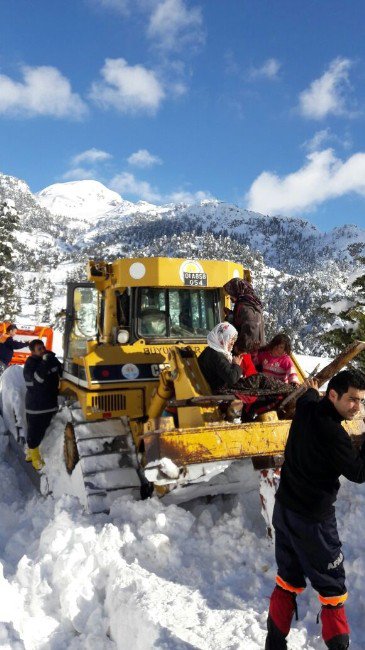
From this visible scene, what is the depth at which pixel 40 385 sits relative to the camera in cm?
693

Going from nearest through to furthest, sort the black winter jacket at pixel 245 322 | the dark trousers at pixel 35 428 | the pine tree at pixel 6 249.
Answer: the black winter jacket at pixel 245 322 → the dark trousers at pixel 35 428 → the pine tree at pixel 6 249

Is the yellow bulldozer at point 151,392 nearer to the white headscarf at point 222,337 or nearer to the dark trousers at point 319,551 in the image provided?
the white headscarf at point 222,337

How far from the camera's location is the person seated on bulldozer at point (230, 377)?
4.95m

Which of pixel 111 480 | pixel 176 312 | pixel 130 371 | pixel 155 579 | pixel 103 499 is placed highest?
pixel 176 312

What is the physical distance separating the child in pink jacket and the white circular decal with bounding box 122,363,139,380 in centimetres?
151

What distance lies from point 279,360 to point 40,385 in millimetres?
3294

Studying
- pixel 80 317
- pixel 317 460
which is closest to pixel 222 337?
pixel 317 460

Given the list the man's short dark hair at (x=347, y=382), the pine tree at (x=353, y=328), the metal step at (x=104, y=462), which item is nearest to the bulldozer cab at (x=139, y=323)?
the metal step at (x=104, y=462)

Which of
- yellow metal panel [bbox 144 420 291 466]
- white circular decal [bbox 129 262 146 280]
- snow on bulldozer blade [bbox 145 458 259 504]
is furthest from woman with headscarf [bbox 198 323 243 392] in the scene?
white circular decal [bbox 129 262 146 280]

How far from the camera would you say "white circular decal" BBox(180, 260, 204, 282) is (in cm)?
666

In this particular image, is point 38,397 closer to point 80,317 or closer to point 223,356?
point 80,317

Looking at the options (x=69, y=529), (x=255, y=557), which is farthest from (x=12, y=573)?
(x=255, y=557)

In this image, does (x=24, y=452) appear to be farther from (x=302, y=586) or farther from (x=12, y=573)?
(x=302, y=586)

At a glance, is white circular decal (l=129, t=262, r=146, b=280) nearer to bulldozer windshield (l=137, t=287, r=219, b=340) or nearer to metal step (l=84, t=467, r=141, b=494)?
bulldozer windshield (l=137, t=287, r=219, b=340)
